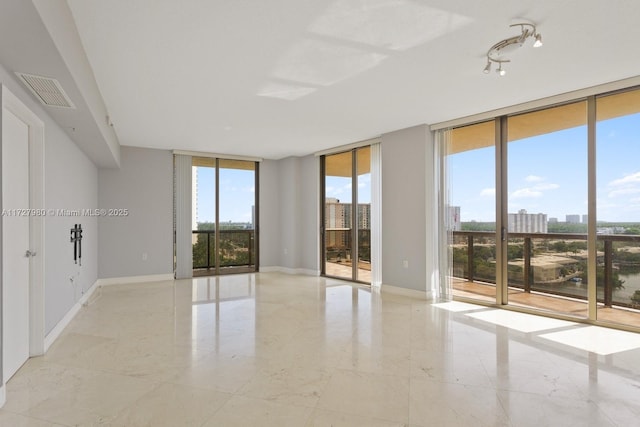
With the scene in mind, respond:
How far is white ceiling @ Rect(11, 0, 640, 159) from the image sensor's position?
232 centimetres

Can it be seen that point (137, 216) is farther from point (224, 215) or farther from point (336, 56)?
point (336, 56)

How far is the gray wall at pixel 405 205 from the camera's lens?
16.9 ft

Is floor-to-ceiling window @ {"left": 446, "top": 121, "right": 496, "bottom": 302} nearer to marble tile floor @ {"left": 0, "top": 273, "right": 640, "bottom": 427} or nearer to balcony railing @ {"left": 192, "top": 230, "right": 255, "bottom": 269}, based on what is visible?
marble tile floor @ {"left": 0, "top": 273, "right": 640, "bottom": 427}

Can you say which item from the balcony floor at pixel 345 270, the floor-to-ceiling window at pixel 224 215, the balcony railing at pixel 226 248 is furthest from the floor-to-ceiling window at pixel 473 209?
the balcony railing at pixel 226 248

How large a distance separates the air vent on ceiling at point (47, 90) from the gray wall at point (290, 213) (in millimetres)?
4799

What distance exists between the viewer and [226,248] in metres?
7.58

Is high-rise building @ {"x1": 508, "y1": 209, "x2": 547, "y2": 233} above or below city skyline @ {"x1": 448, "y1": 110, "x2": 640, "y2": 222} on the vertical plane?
below

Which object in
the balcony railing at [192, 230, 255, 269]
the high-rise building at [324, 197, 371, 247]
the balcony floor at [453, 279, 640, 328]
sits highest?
the high-rise building at [324, 197, 371, 247]

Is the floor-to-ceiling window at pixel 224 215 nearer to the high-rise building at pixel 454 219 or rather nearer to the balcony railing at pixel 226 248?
the balcony railing at pixel 226 248

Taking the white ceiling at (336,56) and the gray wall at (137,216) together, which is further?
the gray wall at (137,216)

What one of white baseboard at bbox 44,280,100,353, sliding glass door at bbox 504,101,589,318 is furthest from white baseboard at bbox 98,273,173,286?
sliding glass door at bbox 504,101,589,318

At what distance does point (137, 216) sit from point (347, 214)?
3917mm

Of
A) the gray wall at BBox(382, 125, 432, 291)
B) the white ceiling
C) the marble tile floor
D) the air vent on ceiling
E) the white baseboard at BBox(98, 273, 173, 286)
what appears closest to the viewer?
the marble tile floor

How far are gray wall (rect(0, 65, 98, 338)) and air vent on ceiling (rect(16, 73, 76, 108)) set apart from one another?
0.08m
